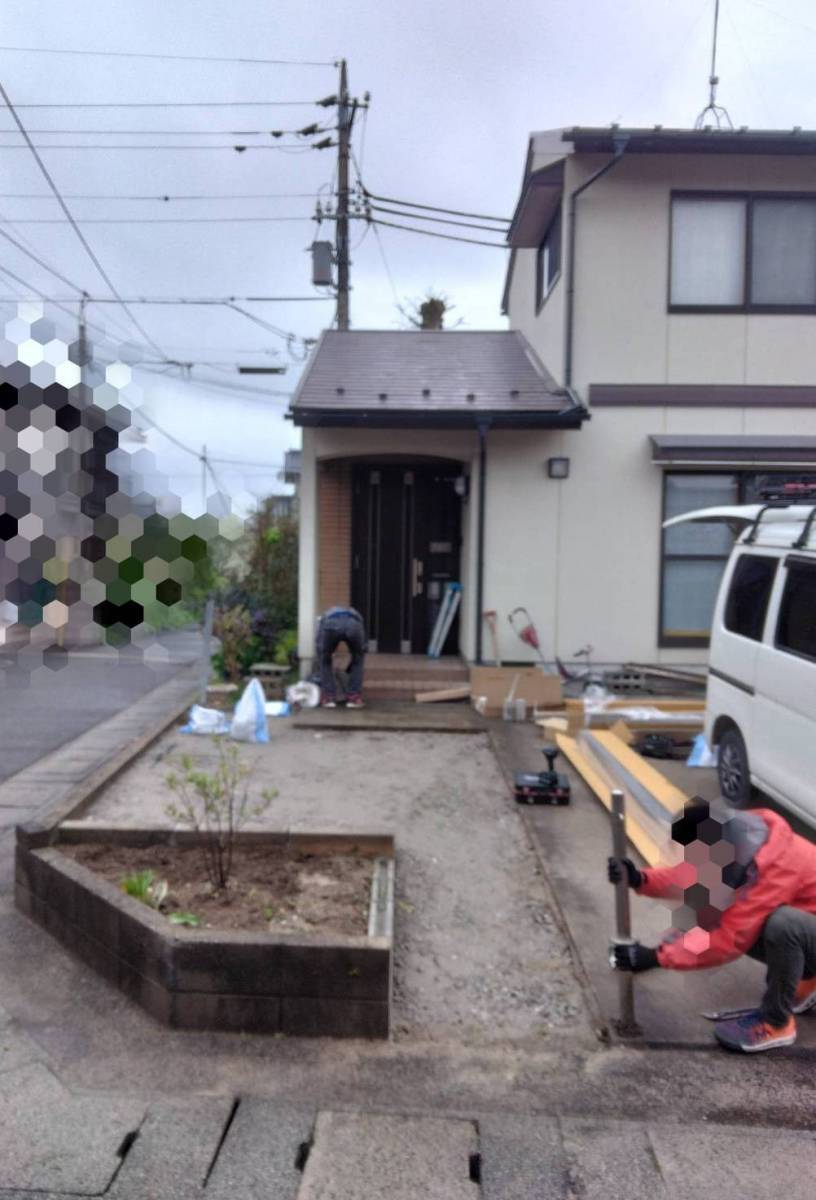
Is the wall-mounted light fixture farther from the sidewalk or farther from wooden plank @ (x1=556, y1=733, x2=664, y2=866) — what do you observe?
the sidewalk

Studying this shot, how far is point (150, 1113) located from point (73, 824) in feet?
7.68

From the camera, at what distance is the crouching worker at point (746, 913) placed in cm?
363

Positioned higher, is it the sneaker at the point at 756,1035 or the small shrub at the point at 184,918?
the small shrub at the point at 184,918

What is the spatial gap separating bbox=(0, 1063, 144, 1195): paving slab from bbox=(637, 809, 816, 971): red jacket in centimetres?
215

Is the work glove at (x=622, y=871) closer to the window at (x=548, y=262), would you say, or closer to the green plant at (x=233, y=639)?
the green plant at (x=233, y=639)

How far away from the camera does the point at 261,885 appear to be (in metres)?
4.75

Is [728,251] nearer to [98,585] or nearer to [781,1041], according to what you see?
[781,1041]

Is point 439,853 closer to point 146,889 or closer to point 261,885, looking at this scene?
point 261,885

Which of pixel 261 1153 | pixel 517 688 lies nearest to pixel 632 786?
pixel 517 688

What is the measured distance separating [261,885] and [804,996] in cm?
259

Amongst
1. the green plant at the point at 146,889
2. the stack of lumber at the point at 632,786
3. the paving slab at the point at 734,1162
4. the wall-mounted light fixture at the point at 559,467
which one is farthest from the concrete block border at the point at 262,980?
the wall-mounted light fixture at the point at 559,467

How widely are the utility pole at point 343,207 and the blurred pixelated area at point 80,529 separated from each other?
18.8 m

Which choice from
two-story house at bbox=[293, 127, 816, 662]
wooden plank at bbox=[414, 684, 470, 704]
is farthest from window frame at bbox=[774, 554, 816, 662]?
wooden plank at bbox=[414, 684, 470, 704]

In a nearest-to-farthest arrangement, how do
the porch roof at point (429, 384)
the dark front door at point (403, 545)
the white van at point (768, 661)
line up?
the white van at point (768, 661), the porch roof at point (429, 384), the dark front door at point (403, 545)
